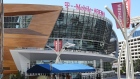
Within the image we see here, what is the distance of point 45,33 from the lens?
5722 cm

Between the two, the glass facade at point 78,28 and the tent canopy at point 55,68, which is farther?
the glass facade at point 78,28

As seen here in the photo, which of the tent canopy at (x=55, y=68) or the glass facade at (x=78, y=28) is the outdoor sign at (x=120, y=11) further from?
the glass facade at (x=78, y=28)

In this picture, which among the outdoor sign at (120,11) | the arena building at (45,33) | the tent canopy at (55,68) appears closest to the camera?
the outdoor sign at (120,11)

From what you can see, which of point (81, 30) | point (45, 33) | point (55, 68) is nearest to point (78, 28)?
point (81, 30)

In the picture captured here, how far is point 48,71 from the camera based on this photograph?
36062 millimetres

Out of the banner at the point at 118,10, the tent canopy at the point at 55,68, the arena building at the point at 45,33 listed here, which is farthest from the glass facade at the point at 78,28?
the banner at the point at 118,10

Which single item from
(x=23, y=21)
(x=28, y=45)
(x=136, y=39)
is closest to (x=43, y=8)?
(x=23, y=21)

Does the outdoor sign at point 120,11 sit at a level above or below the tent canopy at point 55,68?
above

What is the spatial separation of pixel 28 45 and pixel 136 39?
122078 mm

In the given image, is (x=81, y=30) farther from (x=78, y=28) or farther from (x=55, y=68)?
(x=55, y=68)

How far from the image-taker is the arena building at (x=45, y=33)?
51844 millimetres

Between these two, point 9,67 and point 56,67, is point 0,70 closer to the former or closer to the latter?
point 56,67

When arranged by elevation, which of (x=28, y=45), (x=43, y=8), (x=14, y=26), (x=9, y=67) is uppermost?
(x=43, y=8)

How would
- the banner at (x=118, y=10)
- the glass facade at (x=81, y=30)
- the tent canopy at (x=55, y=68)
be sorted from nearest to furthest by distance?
the banner at (x=118, y=10) < the tent canopy at (x=55, y=68) < the glass facade at (x=81, y=30)
